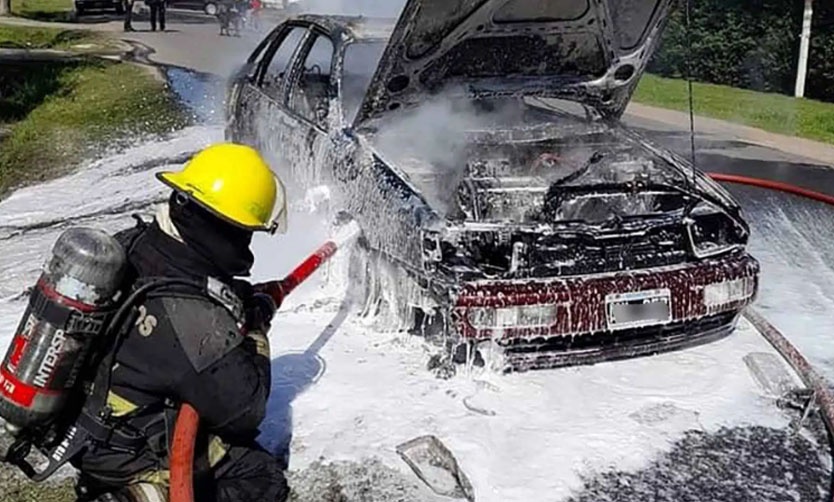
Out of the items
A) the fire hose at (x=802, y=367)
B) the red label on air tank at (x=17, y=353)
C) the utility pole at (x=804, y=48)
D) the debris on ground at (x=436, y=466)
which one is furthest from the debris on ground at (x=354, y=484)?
the utility pole at (x=804, y=48)

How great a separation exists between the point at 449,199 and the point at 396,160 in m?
0.48

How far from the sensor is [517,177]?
582 cm

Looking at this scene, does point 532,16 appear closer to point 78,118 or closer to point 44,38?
point 78,118

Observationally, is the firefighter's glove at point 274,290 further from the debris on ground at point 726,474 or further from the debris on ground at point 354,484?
the debris on ground at point 726,474

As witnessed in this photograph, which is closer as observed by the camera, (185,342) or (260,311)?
(185,342)

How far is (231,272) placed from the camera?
286 centimetres

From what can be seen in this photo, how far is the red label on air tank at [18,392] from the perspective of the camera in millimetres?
2646

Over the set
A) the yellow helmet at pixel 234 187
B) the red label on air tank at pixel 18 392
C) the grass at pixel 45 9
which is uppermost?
the yellow helmet at pixel 234 187

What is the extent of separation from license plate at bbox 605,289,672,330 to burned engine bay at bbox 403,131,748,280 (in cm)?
15

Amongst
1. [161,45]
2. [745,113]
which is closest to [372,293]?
[745,113]

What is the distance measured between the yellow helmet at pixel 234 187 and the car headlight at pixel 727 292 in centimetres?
282

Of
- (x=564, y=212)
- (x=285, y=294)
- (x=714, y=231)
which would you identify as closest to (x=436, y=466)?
(x=285, y=294)

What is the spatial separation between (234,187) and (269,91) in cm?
472

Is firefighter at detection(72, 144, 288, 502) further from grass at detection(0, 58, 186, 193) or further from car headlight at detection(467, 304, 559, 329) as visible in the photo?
grass at detection(0, 58, 186, 193)
